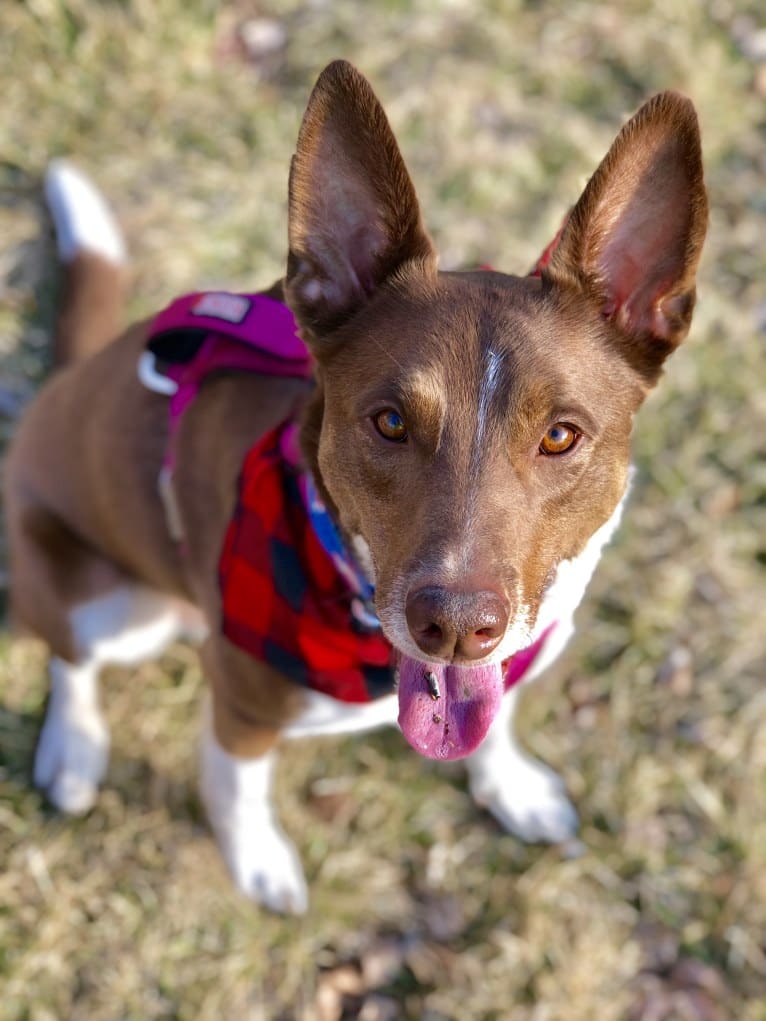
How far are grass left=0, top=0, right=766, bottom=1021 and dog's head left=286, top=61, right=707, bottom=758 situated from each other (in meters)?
1.90

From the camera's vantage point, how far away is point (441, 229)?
205 inches

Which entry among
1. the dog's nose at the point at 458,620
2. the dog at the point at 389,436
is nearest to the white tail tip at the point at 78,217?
the dog at the point at 389,436

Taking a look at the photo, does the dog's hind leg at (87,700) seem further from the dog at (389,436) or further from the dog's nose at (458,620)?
the dog's nose at (458,620)

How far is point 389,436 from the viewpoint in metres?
2.34

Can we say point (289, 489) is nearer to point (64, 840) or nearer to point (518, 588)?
point (518, 588)

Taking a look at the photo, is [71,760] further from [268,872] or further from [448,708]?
[448,708]

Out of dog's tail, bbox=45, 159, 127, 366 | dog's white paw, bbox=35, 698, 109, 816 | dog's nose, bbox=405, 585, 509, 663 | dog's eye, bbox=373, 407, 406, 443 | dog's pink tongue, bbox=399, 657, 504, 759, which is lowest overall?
dog's white paw, bbox=35, 698, 109, 816

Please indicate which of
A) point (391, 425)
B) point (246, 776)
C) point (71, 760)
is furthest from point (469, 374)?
point (71, 760)

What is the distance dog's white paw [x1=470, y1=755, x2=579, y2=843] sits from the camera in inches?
163

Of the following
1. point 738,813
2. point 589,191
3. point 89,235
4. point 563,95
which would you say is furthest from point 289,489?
point 563,95

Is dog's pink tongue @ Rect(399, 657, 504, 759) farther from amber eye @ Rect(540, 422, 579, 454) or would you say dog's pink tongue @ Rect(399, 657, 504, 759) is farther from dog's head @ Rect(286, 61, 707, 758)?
amber eye @ Rect(540, 422, 579, 454)

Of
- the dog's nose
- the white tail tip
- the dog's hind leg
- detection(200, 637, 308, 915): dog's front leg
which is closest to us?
the dog's nose

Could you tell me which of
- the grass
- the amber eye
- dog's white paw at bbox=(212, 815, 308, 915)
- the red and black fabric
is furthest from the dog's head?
the grass

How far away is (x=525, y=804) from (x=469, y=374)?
2.41 meters
